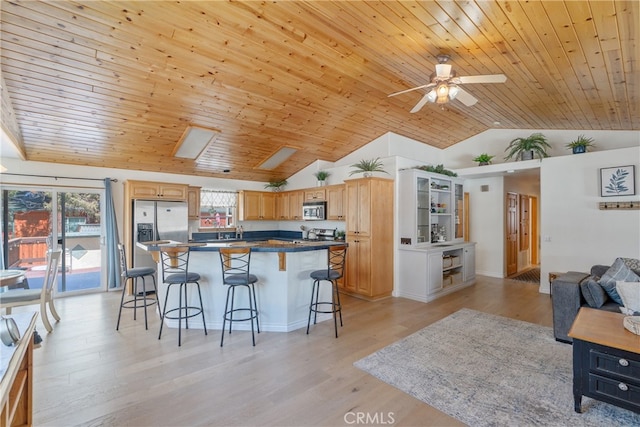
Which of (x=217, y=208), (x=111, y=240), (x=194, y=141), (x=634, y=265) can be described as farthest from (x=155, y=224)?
(x=634, y=265)

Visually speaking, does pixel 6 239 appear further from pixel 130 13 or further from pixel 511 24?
pixel 511 24

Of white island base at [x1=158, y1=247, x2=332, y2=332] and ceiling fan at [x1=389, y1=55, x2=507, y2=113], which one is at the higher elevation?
ceiling fan at [x1=389, y1=55, x2=507, y2=113]

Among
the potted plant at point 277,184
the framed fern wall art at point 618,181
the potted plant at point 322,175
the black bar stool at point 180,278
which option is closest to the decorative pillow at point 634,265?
the framed fern wall art at point 618,181

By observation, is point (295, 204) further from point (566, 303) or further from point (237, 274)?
point (566, 303)

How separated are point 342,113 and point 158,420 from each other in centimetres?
458

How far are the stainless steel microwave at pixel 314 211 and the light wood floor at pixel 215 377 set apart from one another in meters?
2.53

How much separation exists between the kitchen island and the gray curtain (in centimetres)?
232

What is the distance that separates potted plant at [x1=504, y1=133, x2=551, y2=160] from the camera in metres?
5.74

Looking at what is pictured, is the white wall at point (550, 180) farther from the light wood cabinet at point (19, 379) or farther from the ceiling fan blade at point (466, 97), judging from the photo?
the light wood cabinet at point (19, 379)

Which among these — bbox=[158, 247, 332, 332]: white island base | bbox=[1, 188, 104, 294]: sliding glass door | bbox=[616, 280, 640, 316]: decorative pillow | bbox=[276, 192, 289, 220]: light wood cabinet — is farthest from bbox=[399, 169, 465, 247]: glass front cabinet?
bbox=[1, 188, 104, 294]: sliding glass door

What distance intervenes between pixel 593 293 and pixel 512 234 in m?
4.64

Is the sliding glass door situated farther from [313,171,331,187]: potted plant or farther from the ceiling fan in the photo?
the ceiling fan

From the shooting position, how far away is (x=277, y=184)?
7.73 meters

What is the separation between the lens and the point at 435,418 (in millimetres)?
2205
